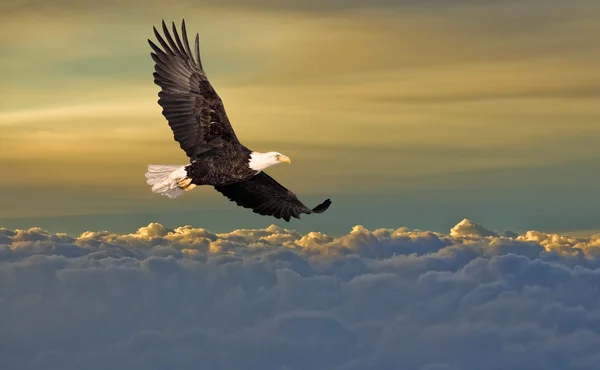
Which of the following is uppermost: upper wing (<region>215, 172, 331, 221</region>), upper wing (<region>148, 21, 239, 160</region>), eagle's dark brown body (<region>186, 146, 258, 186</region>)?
upper wing (<region>148, 21, 239, 160</region>)

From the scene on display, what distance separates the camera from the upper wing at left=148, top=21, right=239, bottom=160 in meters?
22.4

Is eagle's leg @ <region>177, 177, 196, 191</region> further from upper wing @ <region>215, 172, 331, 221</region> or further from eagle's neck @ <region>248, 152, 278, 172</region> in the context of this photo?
upper wing @ <region>215, 172, 331, 221</region>

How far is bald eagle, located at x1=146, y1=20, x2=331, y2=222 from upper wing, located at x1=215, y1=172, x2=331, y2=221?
1.63 meters

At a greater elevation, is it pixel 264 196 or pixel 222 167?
pixel 222 167

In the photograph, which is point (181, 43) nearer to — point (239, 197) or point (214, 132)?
point (214, 132)

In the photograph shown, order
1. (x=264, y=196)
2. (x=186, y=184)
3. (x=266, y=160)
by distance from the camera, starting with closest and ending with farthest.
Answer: (x=266, y=160), (x=186, y=184), (x=264, y=196)

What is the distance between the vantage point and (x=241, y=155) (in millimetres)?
22125

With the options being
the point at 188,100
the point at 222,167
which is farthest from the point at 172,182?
the point at 188,100

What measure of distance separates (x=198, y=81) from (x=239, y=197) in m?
3.47

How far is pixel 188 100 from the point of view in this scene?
2270 centimetres

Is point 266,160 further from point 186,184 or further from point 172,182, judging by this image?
point 172,182

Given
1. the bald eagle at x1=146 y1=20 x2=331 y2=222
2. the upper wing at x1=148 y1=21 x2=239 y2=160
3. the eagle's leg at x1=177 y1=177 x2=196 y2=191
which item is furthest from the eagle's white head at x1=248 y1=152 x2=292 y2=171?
the eagle's leg at x1=177 y1=177 x2=196 y2=191

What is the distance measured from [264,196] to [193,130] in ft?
10.2

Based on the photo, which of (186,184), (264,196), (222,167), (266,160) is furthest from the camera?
(264,196)
